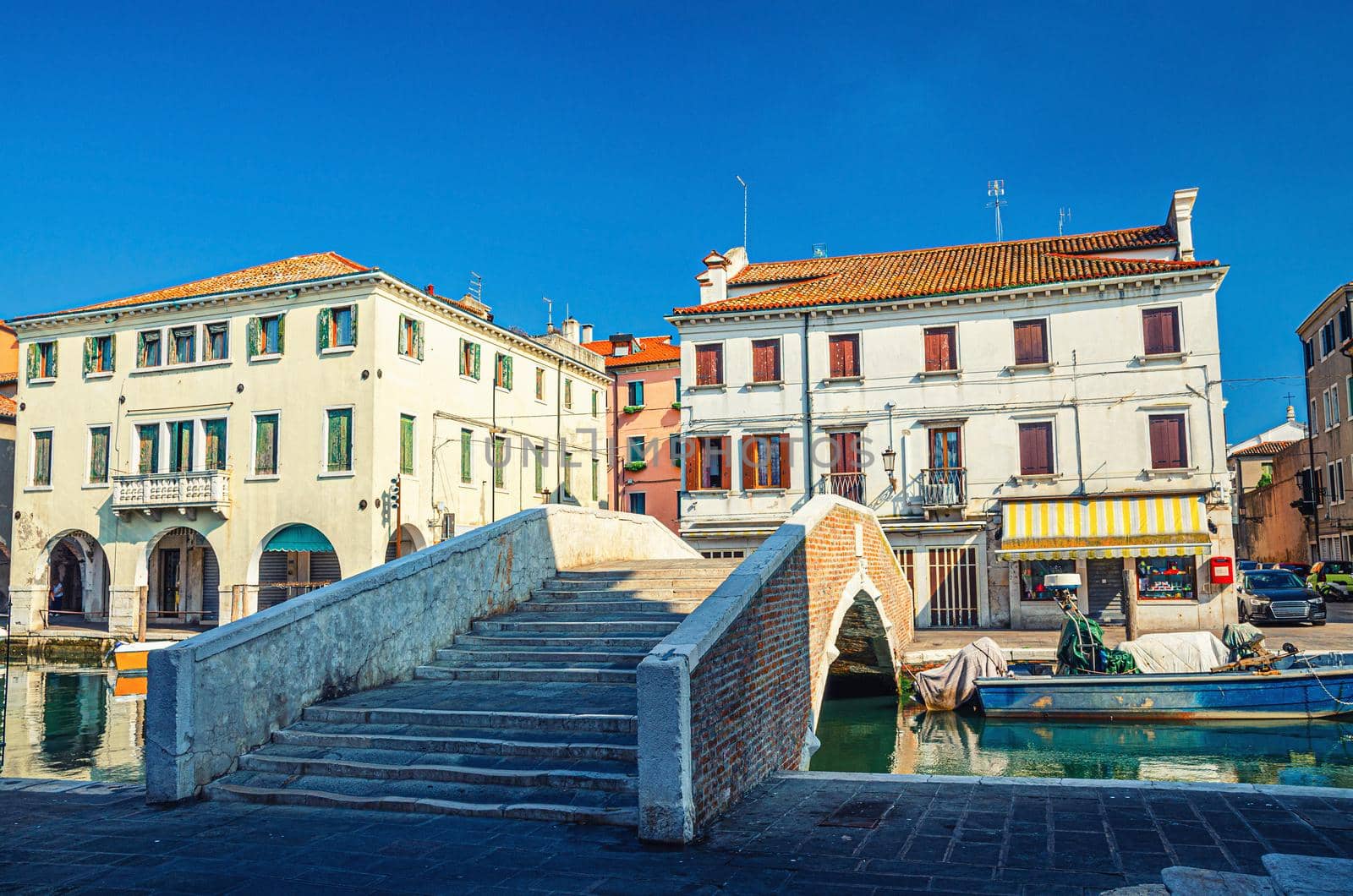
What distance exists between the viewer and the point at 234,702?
7.12 meters

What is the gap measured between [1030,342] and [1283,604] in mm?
8367

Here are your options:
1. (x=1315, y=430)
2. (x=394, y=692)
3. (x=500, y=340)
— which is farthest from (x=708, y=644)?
Result: (x=1315, y=430)

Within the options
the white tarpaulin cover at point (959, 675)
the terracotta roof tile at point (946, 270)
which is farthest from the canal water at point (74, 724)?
the terracotta roof tile at point (946, 270)

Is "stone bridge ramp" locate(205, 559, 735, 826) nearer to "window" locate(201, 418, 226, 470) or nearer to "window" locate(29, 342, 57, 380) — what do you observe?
"window" locate(201, 418, 226, 470)

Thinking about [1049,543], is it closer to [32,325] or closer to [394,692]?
[394,692]

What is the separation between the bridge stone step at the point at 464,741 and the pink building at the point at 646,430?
28.0 meters

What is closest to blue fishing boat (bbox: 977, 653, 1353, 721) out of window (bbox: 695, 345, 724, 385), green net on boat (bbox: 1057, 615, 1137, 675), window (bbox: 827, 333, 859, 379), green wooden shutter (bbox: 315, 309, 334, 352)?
green net on boat (bbox: 1057, 615, 1137, 675)

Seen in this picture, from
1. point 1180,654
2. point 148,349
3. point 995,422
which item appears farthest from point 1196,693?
point 148,349

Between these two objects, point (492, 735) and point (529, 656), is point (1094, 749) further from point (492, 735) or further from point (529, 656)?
point (492, 735)

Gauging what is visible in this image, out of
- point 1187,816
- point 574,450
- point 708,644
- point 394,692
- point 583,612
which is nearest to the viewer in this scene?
point 1187,816

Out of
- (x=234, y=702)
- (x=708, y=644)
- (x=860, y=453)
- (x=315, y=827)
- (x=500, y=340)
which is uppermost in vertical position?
(x=500, y=340)

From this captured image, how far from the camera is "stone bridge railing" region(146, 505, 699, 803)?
664 cm

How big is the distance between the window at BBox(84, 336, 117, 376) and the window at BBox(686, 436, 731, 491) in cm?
1750

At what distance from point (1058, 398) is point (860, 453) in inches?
191
